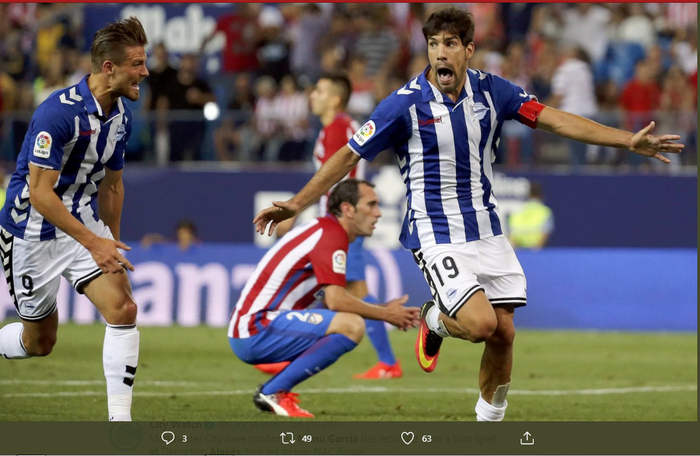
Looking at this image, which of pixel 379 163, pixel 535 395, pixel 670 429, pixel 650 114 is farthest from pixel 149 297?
pixel 670 429

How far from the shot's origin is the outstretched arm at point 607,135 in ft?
19.1

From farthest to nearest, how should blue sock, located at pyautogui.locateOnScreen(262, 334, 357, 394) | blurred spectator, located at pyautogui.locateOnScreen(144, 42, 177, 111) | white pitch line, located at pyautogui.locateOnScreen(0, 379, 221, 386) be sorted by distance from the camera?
blurred spectator, located at pyautogui.locateOnScreen(144, 42, 177, 111) → white pitch line, located at pyautogui.locateOnScreen(0, 379, 221, 386) → blue sock, located at pyautogui.locateOnScreen(262, 334, 357, 394)

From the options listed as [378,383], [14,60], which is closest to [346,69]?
[14,60]

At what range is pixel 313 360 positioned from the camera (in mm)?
7332

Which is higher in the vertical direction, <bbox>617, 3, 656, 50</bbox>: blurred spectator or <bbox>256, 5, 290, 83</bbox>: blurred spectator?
<bbox>617, 3, 656, 50</bbox>: blurred spectator

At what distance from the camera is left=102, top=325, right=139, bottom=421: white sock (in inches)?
243

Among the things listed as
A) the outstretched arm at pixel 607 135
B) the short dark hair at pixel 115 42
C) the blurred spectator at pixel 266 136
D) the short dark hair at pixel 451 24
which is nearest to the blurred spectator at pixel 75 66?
the blurred spectator at pixel 266 136

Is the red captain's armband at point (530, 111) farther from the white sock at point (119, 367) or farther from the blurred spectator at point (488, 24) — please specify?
the blurred spectator at point (488, 24)

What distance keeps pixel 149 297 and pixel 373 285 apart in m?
2.75

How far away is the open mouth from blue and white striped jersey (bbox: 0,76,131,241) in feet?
6.30

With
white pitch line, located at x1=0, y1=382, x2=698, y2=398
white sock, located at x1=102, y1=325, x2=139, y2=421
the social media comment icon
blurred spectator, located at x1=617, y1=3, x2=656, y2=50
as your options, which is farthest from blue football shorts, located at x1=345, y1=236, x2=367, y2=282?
blurred spectator, located at x1=617, y1=3, x2=656, y2=50

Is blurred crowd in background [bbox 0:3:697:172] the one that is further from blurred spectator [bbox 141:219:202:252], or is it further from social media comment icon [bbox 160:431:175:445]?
social media comment icon [bbox 160:431:175:445]

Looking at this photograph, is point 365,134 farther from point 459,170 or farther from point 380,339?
point 380,339

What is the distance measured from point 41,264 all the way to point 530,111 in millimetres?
3065
